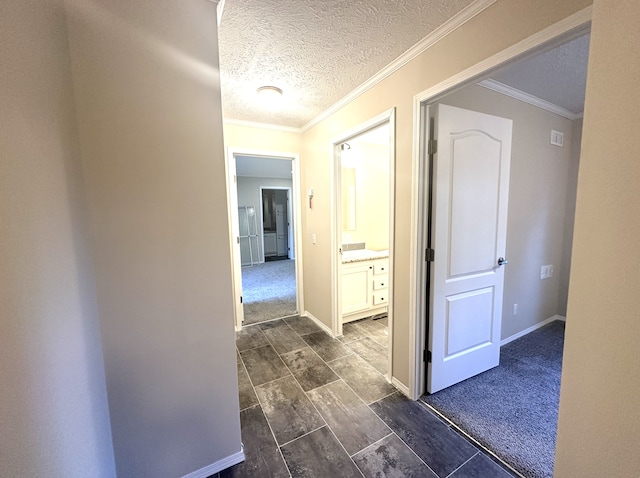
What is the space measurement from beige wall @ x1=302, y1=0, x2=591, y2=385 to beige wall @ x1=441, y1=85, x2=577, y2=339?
35.2 inches

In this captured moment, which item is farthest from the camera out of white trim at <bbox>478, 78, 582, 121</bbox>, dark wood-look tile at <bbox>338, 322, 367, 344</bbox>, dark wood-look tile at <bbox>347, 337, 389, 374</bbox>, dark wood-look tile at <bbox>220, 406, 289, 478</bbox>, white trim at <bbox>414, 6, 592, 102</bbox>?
dark wood-look tile at <bbox>338, 322, 367, 344</bbox>

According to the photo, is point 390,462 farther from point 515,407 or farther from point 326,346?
point 326,346

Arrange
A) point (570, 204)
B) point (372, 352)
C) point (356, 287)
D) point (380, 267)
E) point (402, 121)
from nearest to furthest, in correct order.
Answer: point (402, 121) < point (372, 352) < point (570, 204) < point (356, 287) < point (380, 267)

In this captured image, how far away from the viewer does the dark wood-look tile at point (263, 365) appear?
2.17 m

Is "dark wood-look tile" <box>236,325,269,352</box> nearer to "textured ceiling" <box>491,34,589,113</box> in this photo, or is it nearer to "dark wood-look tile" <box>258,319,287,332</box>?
"dark wood-look tile" <box>258,319,287,332</box>

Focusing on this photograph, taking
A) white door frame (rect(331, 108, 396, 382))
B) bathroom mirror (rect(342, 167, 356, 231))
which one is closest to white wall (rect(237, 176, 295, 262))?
bathroom mirror (rect(342, 167, 356, 231))

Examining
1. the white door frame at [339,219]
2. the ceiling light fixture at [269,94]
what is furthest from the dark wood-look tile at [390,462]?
the ceiling light fixture at [269,94]

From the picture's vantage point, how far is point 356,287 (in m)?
3.13

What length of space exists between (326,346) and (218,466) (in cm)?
142

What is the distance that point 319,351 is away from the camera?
2.54 meters

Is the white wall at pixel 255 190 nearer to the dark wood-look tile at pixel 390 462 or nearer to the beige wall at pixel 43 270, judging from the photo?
the dark wood-look tile at pixel 390 462

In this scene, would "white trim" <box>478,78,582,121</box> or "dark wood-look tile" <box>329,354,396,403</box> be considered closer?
"dark wood-look tile" <box>329,354,396,403</box>

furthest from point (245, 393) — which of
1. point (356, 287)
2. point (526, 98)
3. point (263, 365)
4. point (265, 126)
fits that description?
point (526, 98)

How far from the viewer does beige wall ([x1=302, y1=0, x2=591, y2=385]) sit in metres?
1.16
